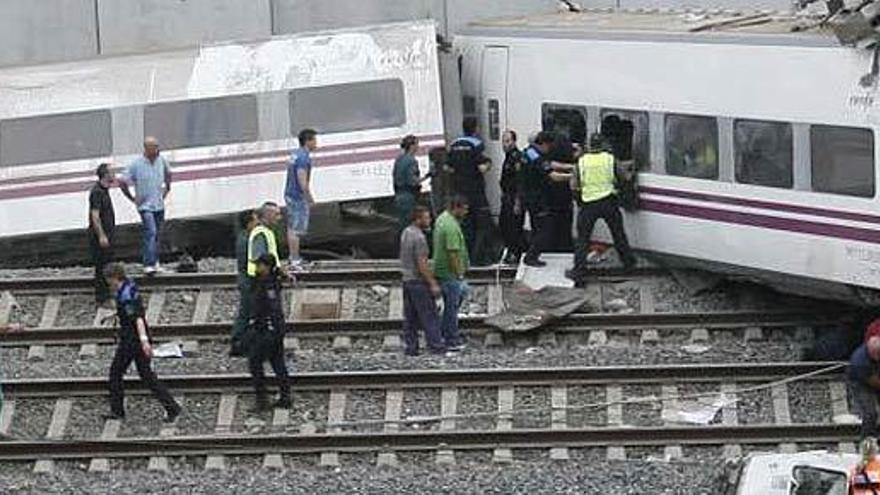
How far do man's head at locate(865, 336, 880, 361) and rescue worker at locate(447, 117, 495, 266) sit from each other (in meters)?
6.79

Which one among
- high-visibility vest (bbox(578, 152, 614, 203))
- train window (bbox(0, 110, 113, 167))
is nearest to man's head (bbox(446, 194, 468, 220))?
high-visibility vest (bbox(578, 152, 614, 203))

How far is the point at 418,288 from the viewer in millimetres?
20516

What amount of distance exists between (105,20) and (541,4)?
563 centimetres

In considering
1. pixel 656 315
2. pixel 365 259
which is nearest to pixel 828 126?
pixel 656 315

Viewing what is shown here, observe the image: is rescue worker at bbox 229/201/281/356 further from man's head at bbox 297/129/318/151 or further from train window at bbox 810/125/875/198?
train window at bbox 810/125/875/198

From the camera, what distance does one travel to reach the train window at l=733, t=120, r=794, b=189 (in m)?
20.8

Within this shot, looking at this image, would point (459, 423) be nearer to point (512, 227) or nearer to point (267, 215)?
point (267, 215)

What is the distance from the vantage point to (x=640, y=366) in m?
19.8

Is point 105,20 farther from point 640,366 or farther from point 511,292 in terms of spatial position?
point 640,366

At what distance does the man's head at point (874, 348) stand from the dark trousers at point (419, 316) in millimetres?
4603

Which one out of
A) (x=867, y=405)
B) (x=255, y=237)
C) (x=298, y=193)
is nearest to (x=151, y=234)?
(x=298, y=193)

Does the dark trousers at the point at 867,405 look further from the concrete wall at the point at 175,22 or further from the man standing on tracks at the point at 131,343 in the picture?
the concrete wall at the point at 175,22

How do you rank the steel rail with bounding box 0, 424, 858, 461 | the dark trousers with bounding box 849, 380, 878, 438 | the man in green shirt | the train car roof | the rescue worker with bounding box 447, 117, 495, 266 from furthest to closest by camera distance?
the rescue worker with bounding box 447, 117, 495, 266, the train car roof, the man in green shirt, the steel rail with bounding box 0, 424, 858, 461, the dark trousers with bounding box 849, 380, 878, 438

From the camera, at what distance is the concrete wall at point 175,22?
1101 inches
